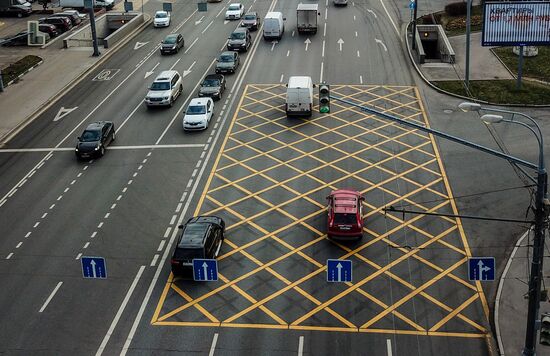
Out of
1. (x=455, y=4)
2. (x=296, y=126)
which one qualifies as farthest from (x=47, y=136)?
(x=455, y=4)

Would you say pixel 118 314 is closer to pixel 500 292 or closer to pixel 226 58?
pixel 500 292

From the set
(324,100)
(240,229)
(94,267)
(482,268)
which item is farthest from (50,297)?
(482,268)

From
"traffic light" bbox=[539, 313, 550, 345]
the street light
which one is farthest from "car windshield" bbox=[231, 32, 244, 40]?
"traffic light" bbox=[539, 313, 550, 345]

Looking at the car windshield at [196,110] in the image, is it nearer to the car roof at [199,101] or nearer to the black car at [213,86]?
the car roof at [199,101]

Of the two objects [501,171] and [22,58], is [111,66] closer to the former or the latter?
[22,58]

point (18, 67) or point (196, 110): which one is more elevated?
point (18, 67)

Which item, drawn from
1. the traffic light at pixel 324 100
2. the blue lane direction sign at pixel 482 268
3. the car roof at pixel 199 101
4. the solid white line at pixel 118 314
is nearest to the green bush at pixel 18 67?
the car roof at pixel 199 101
